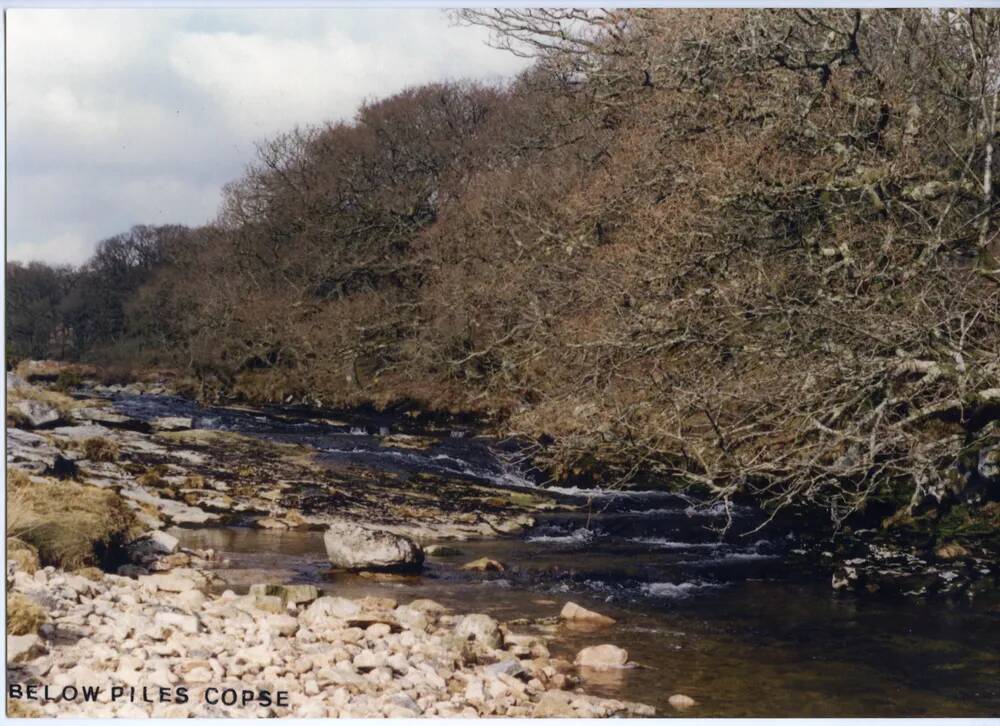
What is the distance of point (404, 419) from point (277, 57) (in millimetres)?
3168

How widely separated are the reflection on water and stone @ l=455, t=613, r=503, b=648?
0.19m

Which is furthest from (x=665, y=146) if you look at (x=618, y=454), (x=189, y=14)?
(x=189, y=14)

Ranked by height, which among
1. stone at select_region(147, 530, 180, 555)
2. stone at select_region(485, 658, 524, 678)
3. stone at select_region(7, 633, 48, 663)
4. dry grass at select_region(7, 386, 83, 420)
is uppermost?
dry grass at select_region(7, 386, 83, 420)

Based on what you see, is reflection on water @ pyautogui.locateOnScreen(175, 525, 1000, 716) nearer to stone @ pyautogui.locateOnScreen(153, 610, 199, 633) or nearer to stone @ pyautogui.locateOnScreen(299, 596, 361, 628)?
stone @ pyautogui.locateOnScreen(299, 596, 361, 628)

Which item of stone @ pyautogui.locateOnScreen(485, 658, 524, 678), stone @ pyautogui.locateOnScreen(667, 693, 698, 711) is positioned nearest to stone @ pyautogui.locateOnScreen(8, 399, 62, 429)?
stone @ pyautogui.locateOnScreen(485, 658, 524, 678)

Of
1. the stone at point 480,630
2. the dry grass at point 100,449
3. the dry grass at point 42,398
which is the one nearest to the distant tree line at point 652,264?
the dry grass at point 42,398

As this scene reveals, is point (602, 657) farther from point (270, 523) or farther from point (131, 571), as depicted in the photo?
point (131, 571)

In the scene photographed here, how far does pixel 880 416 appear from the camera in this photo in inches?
223

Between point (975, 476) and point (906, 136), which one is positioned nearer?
point (975, 476)

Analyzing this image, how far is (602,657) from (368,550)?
1583 millimetres

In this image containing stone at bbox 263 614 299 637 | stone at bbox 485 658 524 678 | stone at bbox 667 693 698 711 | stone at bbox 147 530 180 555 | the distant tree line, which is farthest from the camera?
the distant tree line

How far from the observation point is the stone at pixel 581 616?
17.9 feet

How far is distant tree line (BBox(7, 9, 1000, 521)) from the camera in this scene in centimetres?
595

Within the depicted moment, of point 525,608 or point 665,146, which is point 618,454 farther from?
point 665,146
